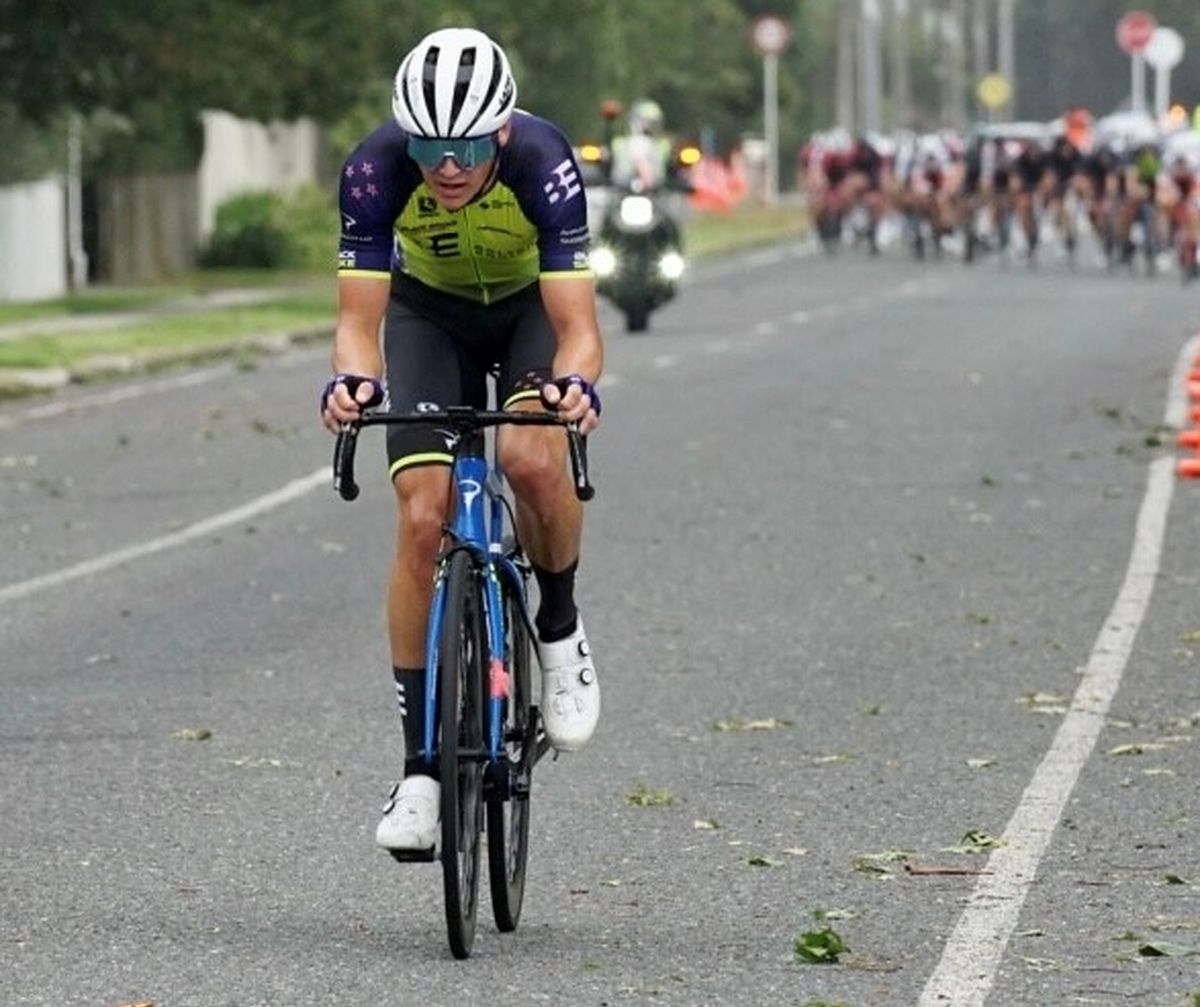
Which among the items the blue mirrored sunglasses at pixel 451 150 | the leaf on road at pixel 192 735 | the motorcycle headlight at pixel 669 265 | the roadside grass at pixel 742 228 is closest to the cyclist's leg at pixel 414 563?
the blue mirrored sunglasses at pixel 451 150

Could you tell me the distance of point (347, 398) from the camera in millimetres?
7758

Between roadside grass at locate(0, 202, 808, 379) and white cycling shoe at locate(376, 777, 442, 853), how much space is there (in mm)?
20775

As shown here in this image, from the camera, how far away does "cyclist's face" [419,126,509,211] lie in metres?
7.79

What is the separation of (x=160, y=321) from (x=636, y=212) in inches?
179

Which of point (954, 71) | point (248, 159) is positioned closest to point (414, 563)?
point (248, 159)

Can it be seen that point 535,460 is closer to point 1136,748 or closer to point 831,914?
point 831,914

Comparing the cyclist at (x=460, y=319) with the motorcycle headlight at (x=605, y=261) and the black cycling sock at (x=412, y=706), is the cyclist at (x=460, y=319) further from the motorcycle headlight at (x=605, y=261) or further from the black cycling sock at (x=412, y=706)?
the motorcycle headlight at (x=605, y=261)

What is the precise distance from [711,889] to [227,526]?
28.8ft

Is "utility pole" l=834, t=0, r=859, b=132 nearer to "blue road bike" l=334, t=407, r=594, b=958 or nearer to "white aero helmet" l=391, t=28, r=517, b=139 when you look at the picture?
"blue road bike" l=334, t=407, r=594, b=958

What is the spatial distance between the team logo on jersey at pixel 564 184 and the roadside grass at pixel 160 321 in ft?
67.2

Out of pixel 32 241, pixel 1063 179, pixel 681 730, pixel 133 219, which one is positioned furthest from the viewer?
pixel 1063 179

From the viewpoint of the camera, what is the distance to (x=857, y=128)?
115 m

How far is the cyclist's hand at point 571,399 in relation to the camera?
25.5 feet

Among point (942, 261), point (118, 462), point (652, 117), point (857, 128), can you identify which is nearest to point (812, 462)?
point (118, 462)
